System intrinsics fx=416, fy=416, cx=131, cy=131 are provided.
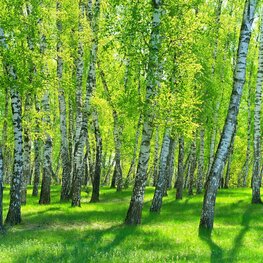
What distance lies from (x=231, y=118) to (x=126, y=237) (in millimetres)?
5844

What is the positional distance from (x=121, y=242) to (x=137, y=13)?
8.60 m

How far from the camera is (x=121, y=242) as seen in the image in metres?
13.3

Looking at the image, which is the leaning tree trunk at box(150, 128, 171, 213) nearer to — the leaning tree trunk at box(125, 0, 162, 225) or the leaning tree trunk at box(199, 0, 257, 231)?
the leaning tree trunk at box(125, 0, 162, 225)

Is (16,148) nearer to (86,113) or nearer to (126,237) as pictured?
(126,237)

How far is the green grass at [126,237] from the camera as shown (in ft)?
36.5

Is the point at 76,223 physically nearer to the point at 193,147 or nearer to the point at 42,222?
the point at 42,222

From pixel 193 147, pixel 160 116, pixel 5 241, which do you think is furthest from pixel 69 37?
pixel 5 241

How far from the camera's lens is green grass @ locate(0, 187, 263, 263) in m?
11.1

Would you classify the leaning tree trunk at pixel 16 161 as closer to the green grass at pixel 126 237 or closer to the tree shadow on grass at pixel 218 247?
the green grass at pixel 126 237

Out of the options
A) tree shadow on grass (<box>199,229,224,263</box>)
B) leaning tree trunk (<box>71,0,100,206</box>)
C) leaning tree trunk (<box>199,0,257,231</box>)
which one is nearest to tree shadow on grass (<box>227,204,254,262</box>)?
tree shadow on grass (<box>199,229,224,263</box>)

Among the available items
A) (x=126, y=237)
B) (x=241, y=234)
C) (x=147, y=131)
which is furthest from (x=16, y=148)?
(x=241, y=234)

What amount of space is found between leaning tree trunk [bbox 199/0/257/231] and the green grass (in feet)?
3.45

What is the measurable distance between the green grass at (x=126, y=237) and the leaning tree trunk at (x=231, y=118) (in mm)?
1051

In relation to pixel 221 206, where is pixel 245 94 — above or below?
above
